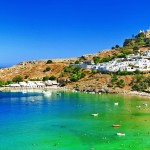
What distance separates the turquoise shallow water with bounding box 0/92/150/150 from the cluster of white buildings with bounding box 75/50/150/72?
67.2 feet

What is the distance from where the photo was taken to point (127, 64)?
337ft

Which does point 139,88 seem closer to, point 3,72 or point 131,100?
point 131,100

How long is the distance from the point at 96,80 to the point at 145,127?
153ft

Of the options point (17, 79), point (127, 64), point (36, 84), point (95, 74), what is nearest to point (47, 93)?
point (36, 84)

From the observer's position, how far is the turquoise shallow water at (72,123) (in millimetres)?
39344

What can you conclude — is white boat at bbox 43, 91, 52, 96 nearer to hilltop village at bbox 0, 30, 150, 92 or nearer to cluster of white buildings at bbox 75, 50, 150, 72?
hilltop village at bbox 0, 30, 150, 92

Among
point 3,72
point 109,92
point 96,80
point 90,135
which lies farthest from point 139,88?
point 3,72

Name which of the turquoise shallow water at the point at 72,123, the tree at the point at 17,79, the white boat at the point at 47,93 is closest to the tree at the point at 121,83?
the turquoise shallow water at the point at 72,123

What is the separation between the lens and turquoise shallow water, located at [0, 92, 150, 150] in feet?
129

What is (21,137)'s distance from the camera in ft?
138

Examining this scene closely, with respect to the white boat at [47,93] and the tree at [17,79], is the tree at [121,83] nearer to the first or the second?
the white boat at [47,93]

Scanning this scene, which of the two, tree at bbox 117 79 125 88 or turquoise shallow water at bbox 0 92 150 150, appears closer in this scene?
turquoise shallow water at bbox 0 92 150 150

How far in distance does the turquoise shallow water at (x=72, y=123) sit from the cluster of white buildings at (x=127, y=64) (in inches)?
807

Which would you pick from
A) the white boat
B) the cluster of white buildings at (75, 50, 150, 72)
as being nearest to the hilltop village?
the cluster of white buildings at (75, 50, 150, 72)
